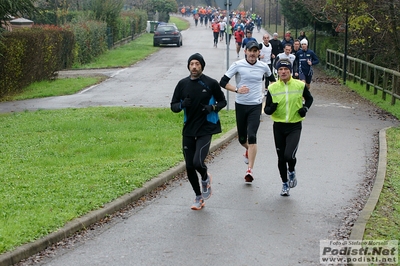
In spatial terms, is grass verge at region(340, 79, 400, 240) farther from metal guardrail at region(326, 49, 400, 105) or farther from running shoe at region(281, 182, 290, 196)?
metal guardrail at region(326, 49, 400, 105)

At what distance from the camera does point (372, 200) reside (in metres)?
8.69

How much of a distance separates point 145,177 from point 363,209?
308 cm

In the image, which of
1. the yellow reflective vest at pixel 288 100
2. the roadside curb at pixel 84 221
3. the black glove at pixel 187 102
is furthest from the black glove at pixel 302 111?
the roadside curb at pixel 84 221

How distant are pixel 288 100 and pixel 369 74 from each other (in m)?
15.0

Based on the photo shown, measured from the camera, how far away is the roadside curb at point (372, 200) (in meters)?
7.24

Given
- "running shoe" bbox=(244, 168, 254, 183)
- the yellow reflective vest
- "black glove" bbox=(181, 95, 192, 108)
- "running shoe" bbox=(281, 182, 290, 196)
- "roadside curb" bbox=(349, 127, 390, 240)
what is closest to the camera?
"roadside curb" bbox=(349, 127, 390, 240)

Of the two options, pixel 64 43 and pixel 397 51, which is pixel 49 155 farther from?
pixel 64 43

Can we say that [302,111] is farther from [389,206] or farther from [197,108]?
[389,206]

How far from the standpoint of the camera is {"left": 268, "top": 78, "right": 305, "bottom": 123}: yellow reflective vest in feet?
29.4

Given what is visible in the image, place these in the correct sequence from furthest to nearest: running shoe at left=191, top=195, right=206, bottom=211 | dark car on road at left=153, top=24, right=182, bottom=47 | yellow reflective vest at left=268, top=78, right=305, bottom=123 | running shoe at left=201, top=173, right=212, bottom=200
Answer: dark car on road at left=153, top=24, right=182, bottom=47 → yellow reflective vest at left=268, top=78, right=305, bottom=123 → running shoe at left=201, top=173, right=212, bottom=200 → running shoe at left=191, top=195, right=206, bottom=211

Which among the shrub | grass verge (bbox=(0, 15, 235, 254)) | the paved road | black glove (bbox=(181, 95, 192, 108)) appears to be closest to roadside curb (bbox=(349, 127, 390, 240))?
the paved road

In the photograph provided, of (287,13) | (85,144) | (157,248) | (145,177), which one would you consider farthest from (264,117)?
(287,13)

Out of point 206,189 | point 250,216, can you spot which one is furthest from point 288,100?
point 250,216

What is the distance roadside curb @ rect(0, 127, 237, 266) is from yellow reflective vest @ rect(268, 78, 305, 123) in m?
1.98
